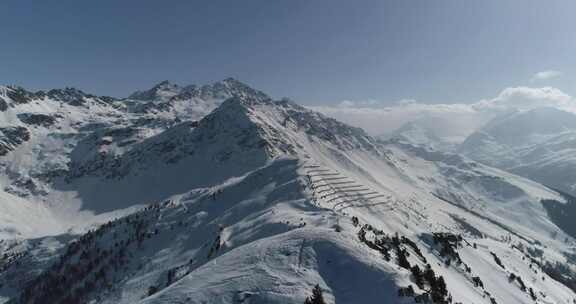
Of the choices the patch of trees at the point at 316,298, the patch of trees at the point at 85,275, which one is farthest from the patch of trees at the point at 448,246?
the patch of trees at the point at 85,275

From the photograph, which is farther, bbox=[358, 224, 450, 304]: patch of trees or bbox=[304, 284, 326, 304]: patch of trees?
bbox=[358, 224, 450, 304]: patch of trees

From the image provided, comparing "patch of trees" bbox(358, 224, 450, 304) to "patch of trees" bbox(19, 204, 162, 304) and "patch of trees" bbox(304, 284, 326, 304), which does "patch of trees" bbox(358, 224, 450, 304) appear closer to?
"patch of trees" bbox(304, 284, 326, 304)

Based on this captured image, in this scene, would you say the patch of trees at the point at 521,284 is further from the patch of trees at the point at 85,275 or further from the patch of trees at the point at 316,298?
the patch of trees at the point at 85,275

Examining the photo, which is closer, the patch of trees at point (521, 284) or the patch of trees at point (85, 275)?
the patch of trees at point (521, 284)

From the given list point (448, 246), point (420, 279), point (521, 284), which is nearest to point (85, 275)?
point (448, 246)

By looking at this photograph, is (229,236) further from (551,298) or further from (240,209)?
(551,298)

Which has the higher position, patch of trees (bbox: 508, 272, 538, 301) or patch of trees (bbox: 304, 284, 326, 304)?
patch of trees (bbox: 304, 284, 326, 304)

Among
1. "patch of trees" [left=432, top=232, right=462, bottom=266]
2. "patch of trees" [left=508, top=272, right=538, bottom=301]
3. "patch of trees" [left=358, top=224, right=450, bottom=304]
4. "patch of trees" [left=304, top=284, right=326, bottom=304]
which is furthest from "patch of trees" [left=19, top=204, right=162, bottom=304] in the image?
"patch of trees" [left=508, top=272, right=538, bottom=301]

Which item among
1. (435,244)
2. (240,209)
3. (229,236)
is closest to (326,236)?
(229,236)

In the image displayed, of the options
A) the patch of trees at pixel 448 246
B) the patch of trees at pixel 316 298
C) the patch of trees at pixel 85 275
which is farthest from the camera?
the patch of trees at pixel 85 275

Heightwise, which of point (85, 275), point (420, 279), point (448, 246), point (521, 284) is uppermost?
point (420, 279)

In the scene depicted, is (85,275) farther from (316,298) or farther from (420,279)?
(420,279)
